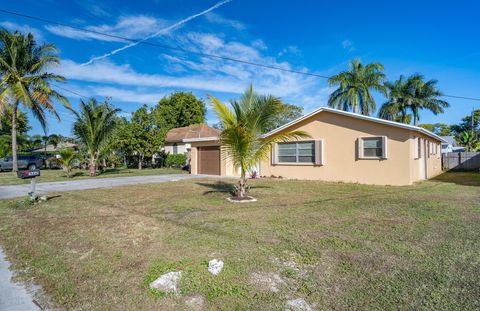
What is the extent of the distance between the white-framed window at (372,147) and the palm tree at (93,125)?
48.5ft

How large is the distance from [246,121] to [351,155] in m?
6.88

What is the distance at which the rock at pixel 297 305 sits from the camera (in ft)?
8.48

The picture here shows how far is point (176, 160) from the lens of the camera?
2495 cm

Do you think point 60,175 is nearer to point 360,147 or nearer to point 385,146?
point 360,147

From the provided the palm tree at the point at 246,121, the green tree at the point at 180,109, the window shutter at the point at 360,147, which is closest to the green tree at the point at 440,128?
the green tree at the point at 180,109

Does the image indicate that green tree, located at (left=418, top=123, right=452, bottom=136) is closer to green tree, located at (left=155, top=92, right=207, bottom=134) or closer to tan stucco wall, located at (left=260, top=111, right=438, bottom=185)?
green tree, located at (left=155, top=92, right=207, bottom=134)

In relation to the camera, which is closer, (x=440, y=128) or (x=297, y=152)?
(x=297, y=152)

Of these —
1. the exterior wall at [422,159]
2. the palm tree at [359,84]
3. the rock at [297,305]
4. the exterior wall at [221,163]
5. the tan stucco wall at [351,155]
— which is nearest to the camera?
the rock at [297,305]

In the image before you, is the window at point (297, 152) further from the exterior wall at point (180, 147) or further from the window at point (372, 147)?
the exterior wall at point (180, 147)

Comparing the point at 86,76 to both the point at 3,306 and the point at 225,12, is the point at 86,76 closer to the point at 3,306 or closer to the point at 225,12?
the point at 225,12

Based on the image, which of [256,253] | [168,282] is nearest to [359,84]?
[256,253]

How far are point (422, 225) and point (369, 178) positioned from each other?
285 inches

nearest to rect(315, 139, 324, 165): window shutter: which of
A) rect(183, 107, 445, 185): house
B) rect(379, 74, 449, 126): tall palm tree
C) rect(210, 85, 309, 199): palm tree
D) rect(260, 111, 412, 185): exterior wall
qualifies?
rect(183, 107, 445, 185): house

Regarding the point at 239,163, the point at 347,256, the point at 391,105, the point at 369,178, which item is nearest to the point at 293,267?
the point at 347,256
